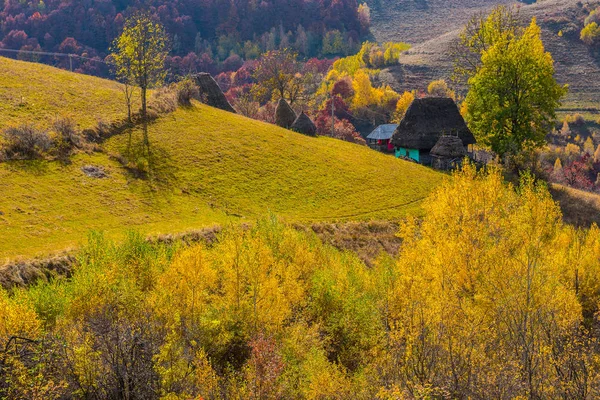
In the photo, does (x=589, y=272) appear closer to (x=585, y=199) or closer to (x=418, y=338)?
(x=418, y=338)

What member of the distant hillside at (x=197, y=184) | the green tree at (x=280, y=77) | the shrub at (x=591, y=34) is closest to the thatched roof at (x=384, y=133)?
the green tree at (x=280, y=77)

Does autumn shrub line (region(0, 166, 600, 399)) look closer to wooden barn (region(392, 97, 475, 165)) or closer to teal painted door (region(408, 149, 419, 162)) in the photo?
wooden barn (region(392, 97, 475, 165))

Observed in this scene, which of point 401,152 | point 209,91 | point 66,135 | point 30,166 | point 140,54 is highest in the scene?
point 140,54

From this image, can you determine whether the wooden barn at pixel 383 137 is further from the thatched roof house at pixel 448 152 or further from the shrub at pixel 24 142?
the shrub at pixel 24 142

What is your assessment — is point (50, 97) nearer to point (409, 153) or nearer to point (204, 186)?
point (204, 186)

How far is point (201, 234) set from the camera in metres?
30.0

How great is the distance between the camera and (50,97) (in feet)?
139

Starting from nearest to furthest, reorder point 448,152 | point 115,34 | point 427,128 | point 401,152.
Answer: point 448,152 → point 427,128 → point 401,152 → point 115,34

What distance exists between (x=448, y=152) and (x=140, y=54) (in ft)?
112

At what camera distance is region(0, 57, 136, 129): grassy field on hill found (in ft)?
126

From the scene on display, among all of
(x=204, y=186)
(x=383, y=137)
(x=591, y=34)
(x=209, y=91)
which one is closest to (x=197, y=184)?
(x=204, y=186)

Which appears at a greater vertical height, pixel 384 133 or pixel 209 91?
pixel 209 91

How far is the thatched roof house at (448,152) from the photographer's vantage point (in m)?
55.2

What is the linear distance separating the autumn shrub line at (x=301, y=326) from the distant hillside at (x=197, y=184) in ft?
25.5
